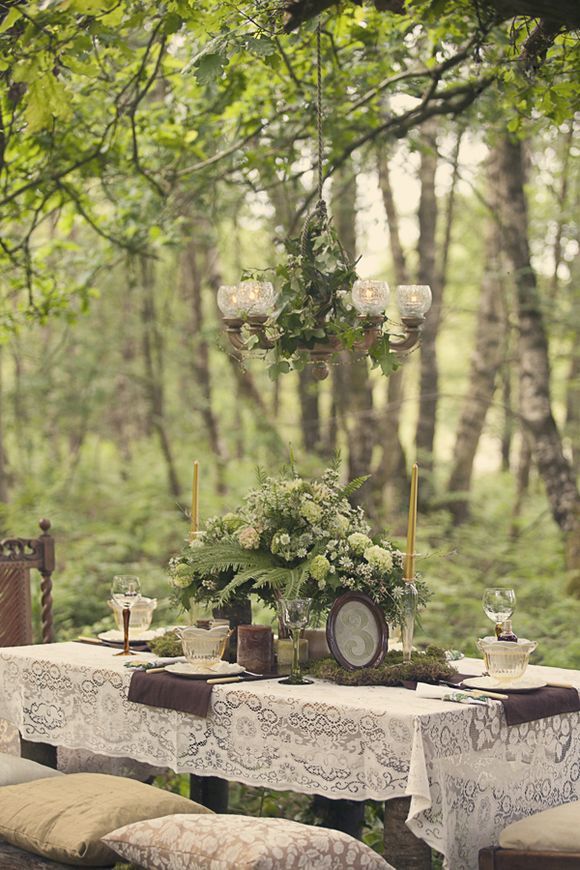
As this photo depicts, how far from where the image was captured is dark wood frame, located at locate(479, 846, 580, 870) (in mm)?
3826

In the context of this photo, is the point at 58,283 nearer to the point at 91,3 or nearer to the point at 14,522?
the point at 14,522

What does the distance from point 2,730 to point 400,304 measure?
8.40 ft

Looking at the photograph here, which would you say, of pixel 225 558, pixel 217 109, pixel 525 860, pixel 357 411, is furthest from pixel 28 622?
pixel 357 411

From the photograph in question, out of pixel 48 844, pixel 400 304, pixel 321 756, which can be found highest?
pixel 400 304

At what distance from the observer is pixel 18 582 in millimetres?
6289

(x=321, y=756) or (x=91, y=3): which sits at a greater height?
(x=91, y=3)

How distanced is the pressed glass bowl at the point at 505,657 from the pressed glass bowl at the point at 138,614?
1.68 metres

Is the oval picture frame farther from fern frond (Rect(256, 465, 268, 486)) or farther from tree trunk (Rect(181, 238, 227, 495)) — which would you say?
tree trunk (Rect(181, 238, 227, 495))

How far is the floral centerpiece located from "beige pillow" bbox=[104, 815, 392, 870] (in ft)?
3.38

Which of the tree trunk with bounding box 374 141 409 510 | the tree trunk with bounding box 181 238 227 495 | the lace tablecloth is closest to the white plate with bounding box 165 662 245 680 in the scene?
the lace tablecloth

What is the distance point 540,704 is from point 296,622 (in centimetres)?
91

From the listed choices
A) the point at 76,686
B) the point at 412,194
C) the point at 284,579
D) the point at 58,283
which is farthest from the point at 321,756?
the point at 412,194

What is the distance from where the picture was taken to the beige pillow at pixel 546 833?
3.86m

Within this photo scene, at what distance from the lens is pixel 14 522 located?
13.5 metres
